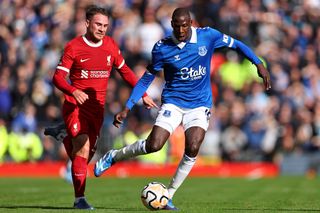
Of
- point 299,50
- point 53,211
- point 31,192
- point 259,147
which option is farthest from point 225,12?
point 53,211

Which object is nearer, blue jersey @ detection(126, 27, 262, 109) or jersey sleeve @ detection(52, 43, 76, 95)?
jersey sleeve @ detection(52, 43, 76, 95)

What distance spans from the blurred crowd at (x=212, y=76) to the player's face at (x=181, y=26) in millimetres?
13493

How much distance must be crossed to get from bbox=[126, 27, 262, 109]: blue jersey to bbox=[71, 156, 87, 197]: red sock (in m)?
1.05

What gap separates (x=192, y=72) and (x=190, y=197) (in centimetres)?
417

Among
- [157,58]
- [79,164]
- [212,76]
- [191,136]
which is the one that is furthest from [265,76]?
[212,76]

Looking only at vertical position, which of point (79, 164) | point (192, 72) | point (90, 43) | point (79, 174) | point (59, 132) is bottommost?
point (79, 174)

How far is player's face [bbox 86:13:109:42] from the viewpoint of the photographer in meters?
12.0

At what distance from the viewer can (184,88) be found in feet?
39.8

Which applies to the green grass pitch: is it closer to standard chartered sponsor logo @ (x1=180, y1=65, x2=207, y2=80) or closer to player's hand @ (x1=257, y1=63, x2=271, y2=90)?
player's hand @ (x1=257, y1=63, x2=271, y2=90)

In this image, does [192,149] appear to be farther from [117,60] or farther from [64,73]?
[64,73]

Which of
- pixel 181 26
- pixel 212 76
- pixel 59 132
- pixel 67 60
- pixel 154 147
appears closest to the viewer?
pixel 181 26

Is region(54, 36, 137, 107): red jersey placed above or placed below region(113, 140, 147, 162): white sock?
above

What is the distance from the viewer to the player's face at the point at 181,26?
11.6 meters

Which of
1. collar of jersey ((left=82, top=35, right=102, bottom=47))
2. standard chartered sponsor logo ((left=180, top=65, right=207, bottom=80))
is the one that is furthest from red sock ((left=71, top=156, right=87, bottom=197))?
standard chartered sponsor logo ((left=180, top=65, right=207, bottom=80))
